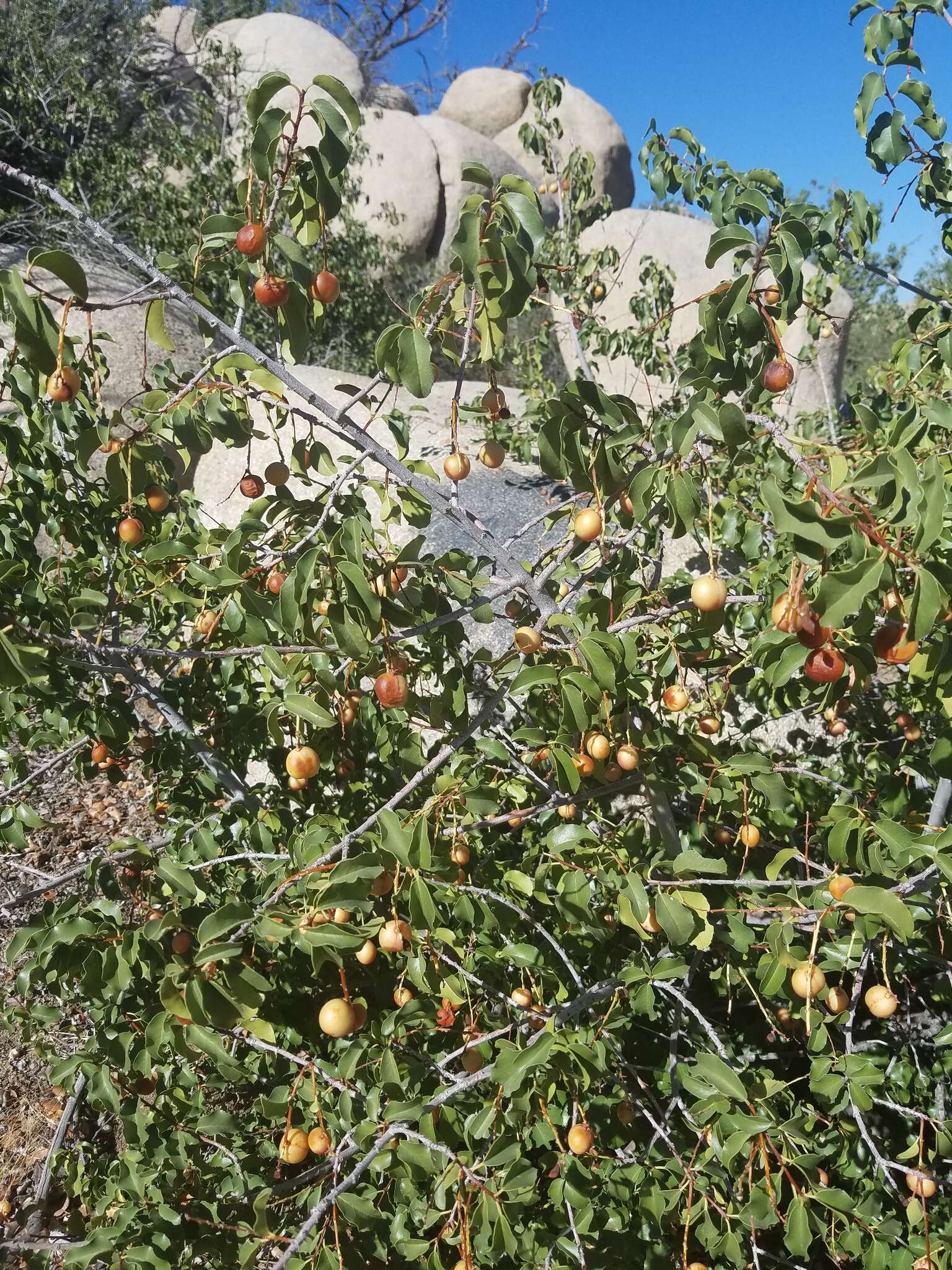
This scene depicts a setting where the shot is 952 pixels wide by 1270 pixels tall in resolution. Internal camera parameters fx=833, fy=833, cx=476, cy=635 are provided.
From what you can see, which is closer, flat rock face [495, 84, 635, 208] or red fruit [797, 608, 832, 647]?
red fruit [797, 608, 832, 647]

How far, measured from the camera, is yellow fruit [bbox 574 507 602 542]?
4.20ft

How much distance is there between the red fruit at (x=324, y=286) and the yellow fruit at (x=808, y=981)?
1.28 metres

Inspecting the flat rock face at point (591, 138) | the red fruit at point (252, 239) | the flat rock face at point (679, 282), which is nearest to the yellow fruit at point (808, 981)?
the red fruit at point (252, 239)

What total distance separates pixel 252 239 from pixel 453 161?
13.7 meters

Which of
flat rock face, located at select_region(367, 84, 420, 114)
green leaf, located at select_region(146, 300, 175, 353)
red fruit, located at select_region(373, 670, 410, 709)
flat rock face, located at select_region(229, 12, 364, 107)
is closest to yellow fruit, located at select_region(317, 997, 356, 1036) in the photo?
red fruit, located at select_region(373, 670, 410, 709)

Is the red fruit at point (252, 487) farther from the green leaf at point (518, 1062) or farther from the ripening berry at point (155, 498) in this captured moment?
the green leaf at point (518, 1062)

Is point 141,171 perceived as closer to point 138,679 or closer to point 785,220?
point 138,679

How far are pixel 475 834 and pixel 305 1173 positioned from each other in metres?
0.71

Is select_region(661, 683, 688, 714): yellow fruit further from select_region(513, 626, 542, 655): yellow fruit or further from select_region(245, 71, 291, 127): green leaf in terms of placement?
select_region(245, 71, 291, 127): green leaf

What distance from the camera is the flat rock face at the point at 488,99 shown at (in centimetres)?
1634

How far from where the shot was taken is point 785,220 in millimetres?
1228

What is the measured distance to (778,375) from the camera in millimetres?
1240

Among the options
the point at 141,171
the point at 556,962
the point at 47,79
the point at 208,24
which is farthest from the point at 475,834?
the point at 208,24

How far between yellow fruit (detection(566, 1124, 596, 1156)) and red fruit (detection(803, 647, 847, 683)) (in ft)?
2.98
